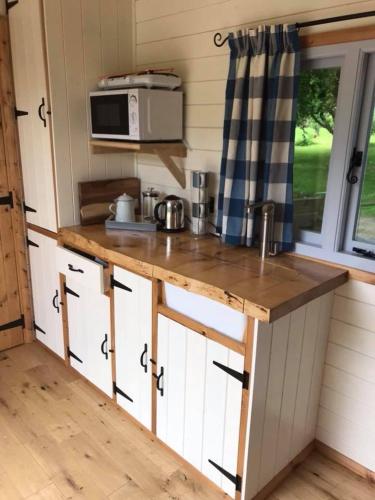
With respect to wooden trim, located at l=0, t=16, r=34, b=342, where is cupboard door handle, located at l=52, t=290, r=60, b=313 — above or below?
below

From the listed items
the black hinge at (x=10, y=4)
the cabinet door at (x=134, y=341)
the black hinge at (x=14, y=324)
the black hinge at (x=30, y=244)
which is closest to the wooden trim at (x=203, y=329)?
the cabinet door at (x=134, y=341)

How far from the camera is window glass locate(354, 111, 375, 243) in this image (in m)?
1.76

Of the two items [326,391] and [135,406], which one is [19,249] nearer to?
[135,406]

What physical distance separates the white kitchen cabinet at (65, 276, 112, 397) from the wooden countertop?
26cm

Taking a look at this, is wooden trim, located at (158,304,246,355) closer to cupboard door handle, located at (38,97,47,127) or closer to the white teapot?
the white teapot

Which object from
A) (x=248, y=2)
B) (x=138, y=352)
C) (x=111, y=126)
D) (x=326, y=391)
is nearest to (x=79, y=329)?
(x=138, y=352)

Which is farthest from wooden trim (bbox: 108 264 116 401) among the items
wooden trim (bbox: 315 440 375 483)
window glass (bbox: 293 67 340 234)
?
wooden trim (bbox: 315 440 375 483)

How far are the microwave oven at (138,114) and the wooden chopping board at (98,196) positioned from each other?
0.31m

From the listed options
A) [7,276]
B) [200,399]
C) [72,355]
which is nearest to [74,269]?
[72,355]

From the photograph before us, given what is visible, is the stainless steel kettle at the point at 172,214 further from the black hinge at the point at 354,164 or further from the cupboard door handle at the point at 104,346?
the black hinge at the point at 354,164

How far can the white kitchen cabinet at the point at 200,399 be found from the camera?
5.41 feet

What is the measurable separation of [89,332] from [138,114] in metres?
1.20

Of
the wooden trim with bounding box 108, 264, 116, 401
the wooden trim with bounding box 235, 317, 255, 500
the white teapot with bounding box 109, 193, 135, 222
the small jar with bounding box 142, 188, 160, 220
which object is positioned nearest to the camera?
the wooden trim with bounding box 235, 317, 255, 500

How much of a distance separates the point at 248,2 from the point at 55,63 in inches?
40.9
